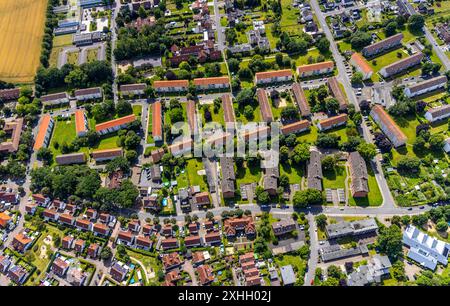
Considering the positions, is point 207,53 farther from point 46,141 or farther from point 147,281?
point 147,281

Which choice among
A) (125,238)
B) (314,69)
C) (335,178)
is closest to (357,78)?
(314,69)

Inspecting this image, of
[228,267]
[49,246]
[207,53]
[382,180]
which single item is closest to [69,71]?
[207,53]

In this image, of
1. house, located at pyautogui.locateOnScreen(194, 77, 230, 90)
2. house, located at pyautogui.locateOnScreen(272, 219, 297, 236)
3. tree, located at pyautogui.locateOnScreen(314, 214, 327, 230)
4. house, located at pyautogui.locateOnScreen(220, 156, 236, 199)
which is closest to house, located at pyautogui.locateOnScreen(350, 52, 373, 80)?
house, located at pyautogui.locateOnScreen(194, 77, 230, 90)

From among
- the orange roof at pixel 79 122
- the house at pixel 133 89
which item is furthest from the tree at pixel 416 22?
the orange roof at pixel 79 122

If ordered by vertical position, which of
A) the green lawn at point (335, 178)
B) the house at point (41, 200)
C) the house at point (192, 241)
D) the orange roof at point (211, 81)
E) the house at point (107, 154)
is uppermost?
the orange roof at point (211, 81)

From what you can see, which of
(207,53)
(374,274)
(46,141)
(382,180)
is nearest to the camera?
(374,274)

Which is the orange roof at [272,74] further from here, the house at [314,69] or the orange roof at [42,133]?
the orange roof at [42,133]

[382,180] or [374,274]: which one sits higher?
[382,180]
